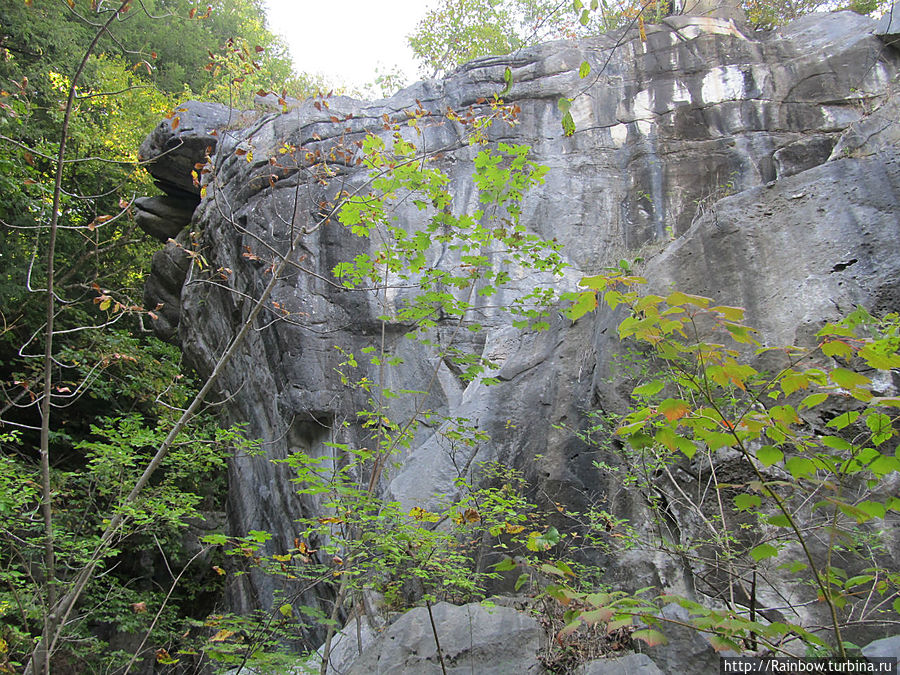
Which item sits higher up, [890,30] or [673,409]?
[890,30]

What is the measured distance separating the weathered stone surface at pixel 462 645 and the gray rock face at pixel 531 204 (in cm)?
174

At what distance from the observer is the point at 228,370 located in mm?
9172

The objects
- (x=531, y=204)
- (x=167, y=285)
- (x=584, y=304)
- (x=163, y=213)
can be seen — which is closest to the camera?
(x=584, y=304)

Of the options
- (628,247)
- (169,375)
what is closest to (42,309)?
(169,375)

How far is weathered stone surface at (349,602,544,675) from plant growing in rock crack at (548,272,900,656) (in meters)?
0.38

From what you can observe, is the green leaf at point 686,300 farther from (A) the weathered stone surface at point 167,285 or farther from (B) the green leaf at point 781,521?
(A) the weathered stone surface at point 167,285

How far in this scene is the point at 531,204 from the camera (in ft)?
29.2

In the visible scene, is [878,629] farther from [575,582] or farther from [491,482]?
[491,482]

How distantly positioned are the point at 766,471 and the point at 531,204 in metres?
5.85

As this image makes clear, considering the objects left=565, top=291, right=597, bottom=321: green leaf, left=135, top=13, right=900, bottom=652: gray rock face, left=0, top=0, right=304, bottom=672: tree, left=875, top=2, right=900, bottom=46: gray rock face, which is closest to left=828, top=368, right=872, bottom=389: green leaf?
left=565, top=291, right=597, bottom=321: green leaf

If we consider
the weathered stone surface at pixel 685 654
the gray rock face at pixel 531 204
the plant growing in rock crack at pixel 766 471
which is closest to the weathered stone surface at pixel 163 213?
the gray rock face at pixel 531 204

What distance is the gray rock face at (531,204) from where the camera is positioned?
5.66 metres

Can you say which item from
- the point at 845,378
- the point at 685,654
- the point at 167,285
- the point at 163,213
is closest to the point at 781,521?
the point at 845,378

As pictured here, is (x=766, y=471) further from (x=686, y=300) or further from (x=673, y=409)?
(x=686, y=300)
